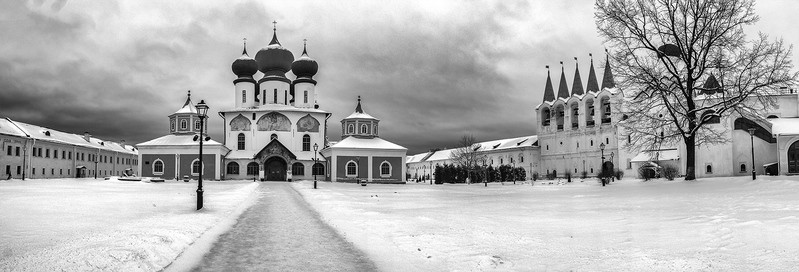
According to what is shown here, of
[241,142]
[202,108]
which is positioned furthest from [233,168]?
[202,108]

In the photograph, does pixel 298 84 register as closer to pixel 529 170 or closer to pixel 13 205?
pixel 529 170

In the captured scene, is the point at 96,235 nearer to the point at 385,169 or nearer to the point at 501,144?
the point at 385,169

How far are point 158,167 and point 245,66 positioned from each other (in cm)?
1637

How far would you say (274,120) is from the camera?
218 ft

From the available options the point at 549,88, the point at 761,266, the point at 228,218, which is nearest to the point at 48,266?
the point at 228,218

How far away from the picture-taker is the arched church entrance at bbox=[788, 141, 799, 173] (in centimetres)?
3722

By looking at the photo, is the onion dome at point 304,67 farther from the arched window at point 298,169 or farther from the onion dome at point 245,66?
the arched window at point 298,169

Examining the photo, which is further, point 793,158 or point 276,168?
point 276,168

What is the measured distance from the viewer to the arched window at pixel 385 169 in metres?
61.9

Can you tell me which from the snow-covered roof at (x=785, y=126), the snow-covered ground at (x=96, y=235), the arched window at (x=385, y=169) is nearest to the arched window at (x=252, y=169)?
the arched window at (x=385, y=169)

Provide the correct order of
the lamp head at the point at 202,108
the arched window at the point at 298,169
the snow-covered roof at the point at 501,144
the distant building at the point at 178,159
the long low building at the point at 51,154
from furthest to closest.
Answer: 1. the snow-covered roof at the point at 501,144
2. the arched window at the point at 298,169
3. the distant building at the point at 178,159
4. the long low building at the point at 51,154
5. the lamp head at the point at 202,108

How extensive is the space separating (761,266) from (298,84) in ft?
214

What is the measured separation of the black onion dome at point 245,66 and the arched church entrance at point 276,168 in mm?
13131

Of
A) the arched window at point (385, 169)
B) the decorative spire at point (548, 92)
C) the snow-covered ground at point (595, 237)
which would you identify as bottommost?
the snow-covered ground at point (595, 237)
